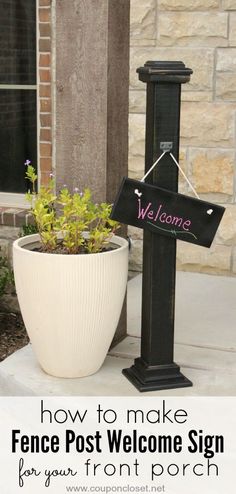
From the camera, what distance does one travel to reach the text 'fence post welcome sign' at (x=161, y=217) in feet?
10.4

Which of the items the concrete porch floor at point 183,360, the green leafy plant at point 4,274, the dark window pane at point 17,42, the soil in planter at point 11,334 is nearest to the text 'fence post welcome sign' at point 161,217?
the concrete porch floor at point 183,360

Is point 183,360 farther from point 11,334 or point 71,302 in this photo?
point 11,334

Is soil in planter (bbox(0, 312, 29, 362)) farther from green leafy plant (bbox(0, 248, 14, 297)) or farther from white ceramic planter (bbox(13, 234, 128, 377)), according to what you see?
white ceramic planter (bbox(13, 234, 128, 377))

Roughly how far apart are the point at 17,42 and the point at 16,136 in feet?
1.89

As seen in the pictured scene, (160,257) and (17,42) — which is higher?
(17,42)

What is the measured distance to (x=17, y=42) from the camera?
204 inches

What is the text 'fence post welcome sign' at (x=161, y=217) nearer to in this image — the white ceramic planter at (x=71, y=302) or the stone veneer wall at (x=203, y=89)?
the white ceramic planter at (x=71, y=302)

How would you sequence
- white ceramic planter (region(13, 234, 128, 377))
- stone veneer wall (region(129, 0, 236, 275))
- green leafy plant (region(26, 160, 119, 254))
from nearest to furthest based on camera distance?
white ceramic planter (region(13, 234, 128, 377)) → green leafy plant (region(26, 160, 119, 254)) → stone veneer wall (region(129, 0, 236, 275))

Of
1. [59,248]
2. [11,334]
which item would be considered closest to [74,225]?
[59,248]

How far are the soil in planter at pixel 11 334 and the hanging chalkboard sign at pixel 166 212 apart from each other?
5.29 ft

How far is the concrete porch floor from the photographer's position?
3383mm

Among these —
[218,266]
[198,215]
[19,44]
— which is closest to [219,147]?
[218,266]

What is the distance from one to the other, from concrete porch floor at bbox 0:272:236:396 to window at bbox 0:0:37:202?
1255mm

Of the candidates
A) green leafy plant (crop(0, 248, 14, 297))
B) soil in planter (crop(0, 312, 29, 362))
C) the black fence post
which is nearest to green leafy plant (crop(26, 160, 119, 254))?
the black fence post
